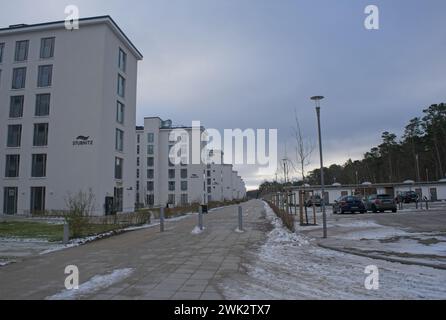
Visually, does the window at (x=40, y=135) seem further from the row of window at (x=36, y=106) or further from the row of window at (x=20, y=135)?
the row of window at (x=36, y=106)

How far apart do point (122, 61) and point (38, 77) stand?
9432 millimetres

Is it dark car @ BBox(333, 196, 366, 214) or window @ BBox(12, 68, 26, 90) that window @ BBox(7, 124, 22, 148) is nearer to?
window @ BBox(12, 68, 26, 90)

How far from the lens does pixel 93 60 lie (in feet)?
124

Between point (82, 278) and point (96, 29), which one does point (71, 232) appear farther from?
point (96, 29)

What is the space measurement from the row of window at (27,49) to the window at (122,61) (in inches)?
281

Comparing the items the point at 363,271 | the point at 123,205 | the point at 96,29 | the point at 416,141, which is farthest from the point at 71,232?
the point at 416,141

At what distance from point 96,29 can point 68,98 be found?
7956mm

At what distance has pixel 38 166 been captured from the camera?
38.1 m

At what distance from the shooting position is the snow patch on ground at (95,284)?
6.04m

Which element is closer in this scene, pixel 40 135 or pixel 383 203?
pixel 383 203

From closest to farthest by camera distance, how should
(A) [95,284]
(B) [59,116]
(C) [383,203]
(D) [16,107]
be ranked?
1. (A) [95,284]
2. (C) [383,203]
3. (B) [59,116]
4. (D) [16,107]

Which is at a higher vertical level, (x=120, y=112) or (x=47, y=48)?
(x=47, y=48)

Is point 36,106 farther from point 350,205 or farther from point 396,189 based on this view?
point 396,189

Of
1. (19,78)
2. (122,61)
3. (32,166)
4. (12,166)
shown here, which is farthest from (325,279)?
(19,78)
